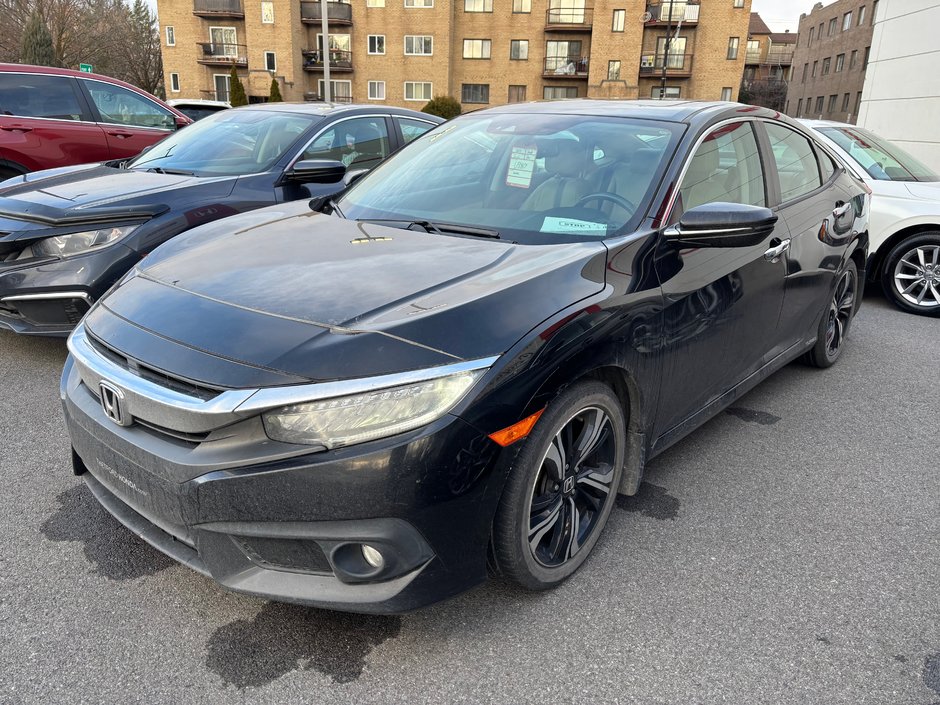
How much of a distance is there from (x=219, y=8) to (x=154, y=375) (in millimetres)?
51292

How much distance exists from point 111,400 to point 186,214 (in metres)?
2.57

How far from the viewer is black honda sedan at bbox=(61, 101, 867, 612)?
190 centimetres

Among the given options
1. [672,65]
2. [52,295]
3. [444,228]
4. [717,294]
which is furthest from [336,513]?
[672,65]

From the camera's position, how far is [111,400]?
84.6 inches

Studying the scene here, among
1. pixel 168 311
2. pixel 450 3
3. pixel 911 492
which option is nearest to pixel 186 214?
pixel 168 311

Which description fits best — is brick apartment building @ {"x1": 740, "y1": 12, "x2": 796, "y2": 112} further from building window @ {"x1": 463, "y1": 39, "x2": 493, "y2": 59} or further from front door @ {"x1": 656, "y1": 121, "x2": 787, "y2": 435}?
front door @ {"x1": 656, "y1": 121, "x2": 787, "y2": 435}

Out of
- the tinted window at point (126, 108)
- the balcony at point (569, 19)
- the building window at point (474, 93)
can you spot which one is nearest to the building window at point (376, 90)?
the building window at point (474, 93)

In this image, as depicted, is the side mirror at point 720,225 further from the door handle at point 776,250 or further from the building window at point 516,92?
the building window at point 516,92

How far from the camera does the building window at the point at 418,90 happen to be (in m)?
45.9

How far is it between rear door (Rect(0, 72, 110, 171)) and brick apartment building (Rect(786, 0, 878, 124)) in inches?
2175

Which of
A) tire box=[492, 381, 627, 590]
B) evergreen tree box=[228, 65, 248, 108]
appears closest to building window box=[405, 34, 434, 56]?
evergreen tree box=[228, 65, 248, 108]

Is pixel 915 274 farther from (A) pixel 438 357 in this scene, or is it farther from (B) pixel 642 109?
(A) pixel 438 357

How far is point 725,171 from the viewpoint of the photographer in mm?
3252

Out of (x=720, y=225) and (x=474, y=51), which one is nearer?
(x=720, y=225)
